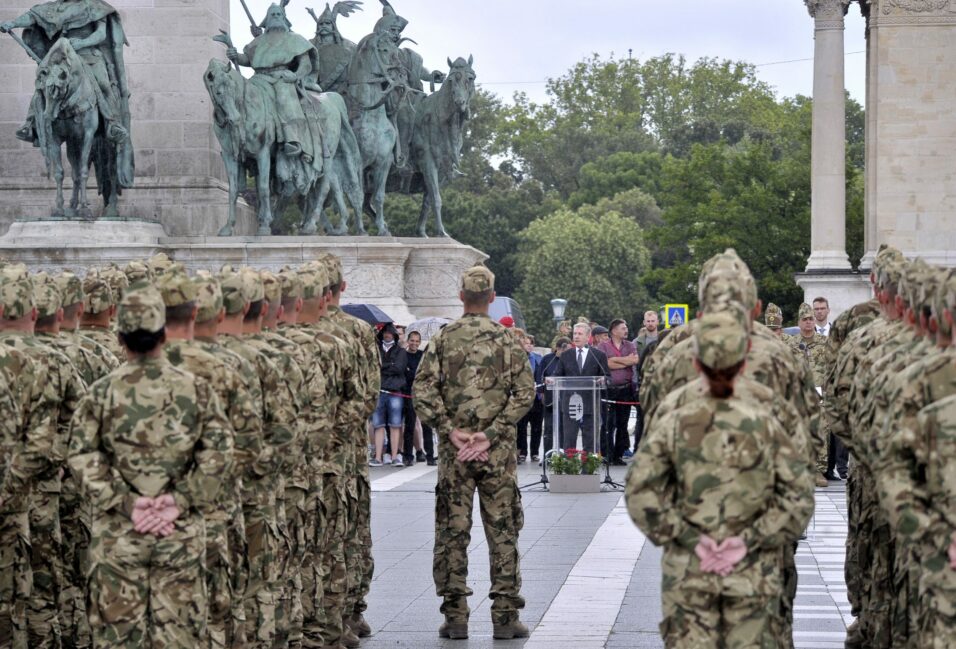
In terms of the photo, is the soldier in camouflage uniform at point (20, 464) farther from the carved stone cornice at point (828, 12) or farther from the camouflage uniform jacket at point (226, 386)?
the carved stone cornice at point (828, 12)

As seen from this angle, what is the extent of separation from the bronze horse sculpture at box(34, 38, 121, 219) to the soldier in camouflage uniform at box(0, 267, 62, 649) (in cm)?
1929

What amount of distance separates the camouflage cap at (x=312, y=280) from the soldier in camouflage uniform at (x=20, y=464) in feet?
6.46

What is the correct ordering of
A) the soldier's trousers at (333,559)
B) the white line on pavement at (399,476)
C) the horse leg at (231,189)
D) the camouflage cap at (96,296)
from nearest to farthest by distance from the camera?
1. the soldier's trousers at (333,559)
2. the camouflage cap at (96,296)
3. the white line on pavement at (399,476)
4. the horse leg at (231,189)

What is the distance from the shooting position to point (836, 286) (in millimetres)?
38688

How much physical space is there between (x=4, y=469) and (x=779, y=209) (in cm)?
4595

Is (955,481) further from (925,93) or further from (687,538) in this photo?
(925,93)

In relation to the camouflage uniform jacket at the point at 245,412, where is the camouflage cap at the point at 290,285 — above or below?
above

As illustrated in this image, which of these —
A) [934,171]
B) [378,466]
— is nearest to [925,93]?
[934,171]

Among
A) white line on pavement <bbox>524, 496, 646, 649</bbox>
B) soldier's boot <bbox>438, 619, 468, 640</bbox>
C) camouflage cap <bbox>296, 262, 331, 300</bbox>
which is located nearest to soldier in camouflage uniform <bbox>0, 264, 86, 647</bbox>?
camouflage cap <bbox>296, 262, 331, 300</bbox>

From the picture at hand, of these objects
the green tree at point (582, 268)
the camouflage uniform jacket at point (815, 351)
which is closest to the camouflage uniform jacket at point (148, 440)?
the camouflage uniform jacket at point (815, 351)

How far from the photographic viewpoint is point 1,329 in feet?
30.2

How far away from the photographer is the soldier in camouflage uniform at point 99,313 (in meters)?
11.0

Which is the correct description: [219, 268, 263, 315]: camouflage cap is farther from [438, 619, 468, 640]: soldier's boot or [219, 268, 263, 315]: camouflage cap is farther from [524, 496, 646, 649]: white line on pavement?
[524, 496, 646, 649]: white line on pavement

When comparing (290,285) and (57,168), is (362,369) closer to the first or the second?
(290,285)
